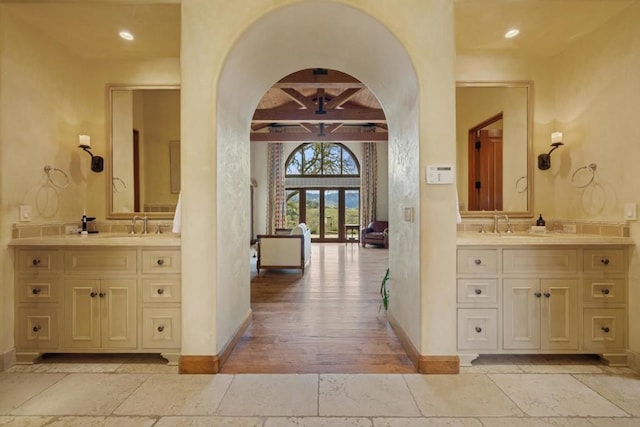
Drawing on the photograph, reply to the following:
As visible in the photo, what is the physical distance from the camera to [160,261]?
2.30 meters

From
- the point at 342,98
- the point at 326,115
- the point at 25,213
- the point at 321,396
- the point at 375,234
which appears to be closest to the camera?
the point at 321,396

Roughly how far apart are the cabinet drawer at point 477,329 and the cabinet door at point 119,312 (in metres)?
2.38

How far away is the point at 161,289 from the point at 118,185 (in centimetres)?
130

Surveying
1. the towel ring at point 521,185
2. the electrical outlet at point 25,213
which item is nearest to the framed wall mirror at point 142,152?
the electrical outlet at point 25,213

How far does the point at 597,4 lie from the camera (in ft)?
7.31

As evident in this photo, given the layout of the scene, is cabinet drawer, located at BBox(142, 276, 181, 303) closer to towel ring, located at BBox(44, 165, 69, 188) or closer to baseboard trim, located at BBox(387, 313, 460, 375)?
towel ring, located at BBox(44, 165, 69, 188)

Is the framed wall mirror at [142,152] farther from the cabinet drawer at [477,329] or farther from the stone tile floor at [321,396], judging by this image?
the cabinet drawer at [477,329]

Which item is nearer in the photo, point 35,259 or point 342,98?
point 35,259

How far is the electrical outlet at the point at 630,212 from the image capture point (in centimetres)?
222

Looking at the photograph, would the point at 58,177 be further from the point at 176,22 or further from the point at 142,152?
the point at 176,22

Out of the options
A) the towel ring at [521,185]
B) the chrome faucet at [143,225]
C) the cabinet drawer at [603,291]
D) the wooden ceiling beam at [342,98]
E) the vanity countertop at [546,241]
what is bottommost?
the cabinet drawer at [603,291]

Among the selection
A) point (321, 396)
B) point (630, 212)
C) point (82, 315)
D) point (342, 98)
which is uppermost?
point (342, 98)

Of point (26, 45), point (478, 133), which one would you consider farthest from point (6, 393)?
point (478, 133)

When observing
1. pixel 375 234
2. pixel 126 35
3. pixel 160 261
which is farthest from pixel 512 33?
pixel 375 234
